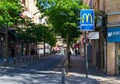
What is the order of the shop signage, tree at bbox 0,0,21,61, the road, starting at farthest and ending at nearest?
tree at bbox 0,0,21,61 < the shop signage < the road

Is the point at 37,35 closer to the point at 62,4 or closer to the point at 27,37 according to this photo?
the point at 27,37

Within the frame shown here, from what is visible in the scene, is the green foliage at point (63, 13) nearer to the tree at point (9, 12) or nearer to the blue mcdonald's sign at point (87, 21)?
the blue mcdonald's sign at point (87, 21)

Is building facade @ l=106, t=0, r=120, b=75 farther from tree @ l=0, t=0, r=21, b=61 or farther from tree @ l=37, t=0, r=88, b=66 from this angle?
tree @ l=0, t=0, r=21, b=61

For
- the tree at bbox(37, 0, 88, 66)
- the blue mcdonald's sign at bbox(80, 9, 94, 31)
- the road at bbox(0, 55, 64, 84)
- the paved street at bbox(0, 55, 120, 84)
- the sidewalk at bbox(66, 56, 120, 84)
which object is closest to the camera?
the road at bbox(0, 55, 64, 84)

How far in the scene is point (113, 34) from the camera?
26.0 metres

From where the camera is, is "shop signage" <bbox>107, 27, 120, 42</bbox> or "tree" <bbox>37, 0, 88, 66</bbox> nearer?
"shop signage" <bbox>107, 27, 120, 42</bbox>

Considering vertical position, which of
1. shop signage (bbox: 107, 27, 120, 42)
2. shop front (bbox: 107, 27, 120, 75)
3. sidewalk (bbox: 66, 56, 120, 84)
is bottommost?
sidewalk (bbox: 66, 56, 120, 84)

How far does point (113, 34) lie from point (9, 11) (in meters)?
14.7

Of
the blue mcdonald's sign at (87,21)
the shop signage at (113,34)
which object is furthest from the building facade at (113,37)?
the blue mcdonald's sign at (87,21)

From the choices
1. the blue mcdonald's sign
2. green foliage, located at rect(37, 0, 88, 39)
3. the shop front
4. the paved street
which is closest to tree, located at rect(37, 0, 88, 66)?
green foliage, located at rect(37, 0, 88, 39)

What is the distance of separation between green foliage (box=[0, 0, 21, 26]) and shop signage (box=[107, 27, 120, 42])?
1235 cm

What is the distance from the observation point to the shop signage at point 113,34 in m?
25.6

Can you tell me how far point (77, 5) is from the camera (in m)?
27.0

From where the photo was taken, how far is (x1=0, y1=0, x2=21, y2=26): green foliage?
1415 inches
